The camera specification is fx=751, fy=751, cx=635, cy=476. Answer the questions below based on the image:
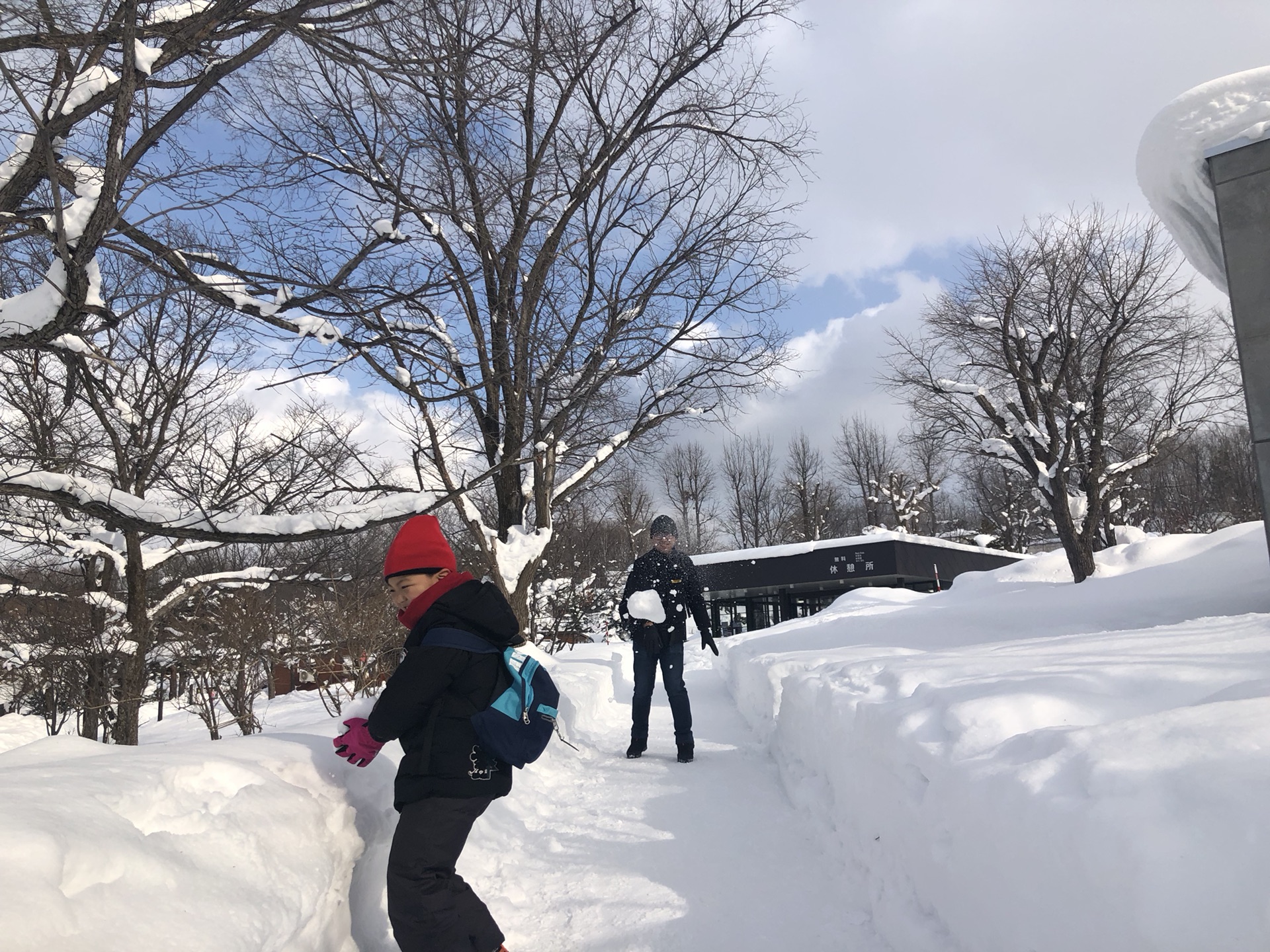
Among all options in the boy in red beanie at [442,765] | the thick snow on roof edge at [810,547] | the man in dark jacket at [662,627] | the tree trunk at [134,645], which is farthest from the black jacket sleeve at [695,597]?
the thick snow on roof edge at [810,547]

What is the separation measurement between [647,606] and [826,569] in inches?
923

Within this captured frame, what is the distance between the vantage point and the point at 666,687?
233 inches

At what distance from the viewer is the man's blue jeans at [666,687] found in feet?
19.5

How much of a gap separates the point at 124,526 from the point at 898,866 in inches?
162

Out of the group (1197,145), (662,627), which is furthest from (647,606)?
(1197,145)

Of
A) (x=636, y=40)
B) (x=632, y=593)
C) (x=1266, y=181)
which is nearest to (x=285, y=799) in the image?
(x=632, y=593)

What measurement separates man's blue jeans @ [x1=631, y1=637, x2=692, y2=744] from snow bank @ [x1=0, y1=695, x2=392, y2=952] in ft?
9.97

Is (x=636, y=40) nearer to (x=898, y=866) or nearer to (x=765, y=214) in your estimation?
(x=765, y=214)

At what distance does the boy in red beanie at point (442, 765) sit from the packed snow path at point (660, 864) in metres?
0.67

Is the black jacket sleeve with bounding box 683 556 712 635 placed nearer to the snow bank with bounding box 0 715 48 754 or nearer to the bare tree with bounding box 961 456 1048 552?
the snow bank with bounding box 0 715 48 754

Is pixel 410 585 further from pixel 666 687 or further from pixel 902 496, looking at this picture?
pixel 902 496

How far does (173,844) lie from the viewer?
2.06m

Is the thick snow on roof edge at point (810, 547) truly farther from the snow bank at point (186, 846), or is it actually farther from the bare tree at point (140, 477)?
the snow bank at point (186, 846)

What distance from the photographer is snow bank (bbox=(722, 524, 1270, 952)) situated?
1678 millimetres
